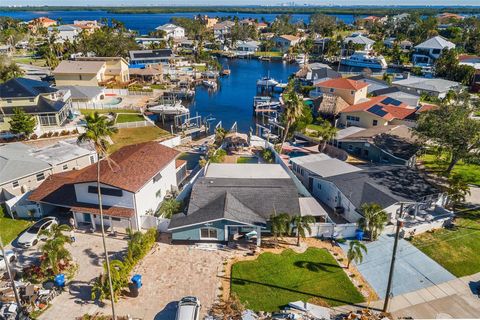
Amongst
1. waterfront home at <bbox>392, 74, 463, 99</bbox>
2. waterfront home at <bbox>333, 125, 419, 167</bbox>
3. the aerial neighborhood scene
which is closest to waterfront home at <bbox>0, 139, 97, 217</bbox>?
the aerial neighborhood scene

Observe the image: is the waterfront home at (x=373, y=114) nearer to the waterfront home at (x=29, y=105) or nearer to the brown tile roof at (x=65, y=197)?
the brown tile roof at (x=65, y=197)

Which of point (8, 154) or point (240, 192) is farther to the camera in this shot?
point (8, 154)

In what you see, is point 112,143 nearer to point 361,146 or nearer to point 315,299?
point 361,146

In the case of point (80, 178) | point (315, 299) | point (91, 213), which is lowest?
point (315, 299)

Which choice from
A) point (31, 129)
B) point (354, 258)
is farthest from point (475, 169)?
point (31, 129)

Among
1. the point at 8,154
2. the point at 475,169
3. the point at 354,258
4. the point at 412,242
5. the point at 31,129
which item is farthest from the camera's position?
the point at 31,129

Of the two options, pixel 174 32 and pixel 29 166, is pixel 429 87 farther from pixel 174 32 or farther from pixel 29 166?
pixel 174 32
